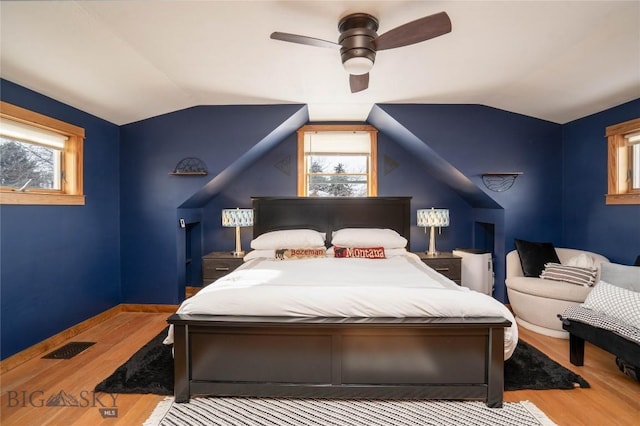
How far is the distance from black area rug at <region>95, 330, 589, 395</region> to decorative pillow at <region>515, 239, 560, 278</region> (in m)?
0.97

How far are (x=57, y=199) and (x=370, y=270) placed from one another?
2.89m

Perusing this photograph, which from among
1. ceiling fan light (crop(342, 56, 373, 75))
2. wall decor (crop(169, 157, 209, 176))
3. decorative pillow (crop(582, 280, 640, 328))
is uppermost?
ceiling fan light (crop(342, 56, 373, 75))

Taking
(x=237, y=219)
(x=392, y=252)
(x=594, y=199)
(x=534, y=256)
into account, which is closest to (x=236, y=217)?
(x=237, y=219)

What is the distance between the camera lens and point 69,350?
2.72 meters

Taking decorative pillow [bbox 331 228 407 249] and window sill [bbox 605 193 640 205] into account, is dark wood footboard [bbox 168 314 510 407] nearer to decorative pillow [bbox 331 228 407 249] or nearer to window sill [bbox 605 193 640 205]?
decorative pillow [bbox 331 228 407 249]

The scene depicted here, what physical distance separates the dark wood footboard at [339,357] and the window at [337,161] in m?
2.47

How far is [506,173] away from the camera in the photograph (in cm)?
344

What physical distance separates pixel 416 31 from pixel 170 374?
2.79 metres

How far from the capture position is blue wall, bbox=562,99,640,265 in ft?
9.64

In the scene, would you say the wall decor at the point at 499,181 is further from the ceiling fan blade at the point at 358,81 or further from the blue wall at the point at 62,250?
the blue wall at the point at 62,250

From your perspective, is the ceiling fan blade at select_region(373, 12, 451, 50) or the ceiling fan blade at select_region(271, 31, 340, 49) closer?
the ceiling fan blade at select_region(373, 12, 451, 50)

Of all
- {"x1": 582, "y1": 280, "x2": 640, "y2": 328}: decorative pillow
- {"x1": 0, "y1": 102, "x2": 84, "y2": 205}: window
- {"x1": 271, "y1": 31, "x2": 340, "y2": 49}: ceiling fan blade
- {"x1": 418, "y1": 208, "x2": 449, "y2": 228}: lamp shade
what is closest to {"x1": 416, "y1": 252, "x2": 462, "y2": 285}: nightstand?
{"x1": 418, "y1": 208, "x2": 449, "y2": 228}: lamp shade

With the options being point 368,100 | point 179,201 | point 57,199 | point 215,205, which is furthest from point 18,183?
point 368,100

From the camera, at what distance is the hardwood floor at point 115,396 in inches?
72.6
